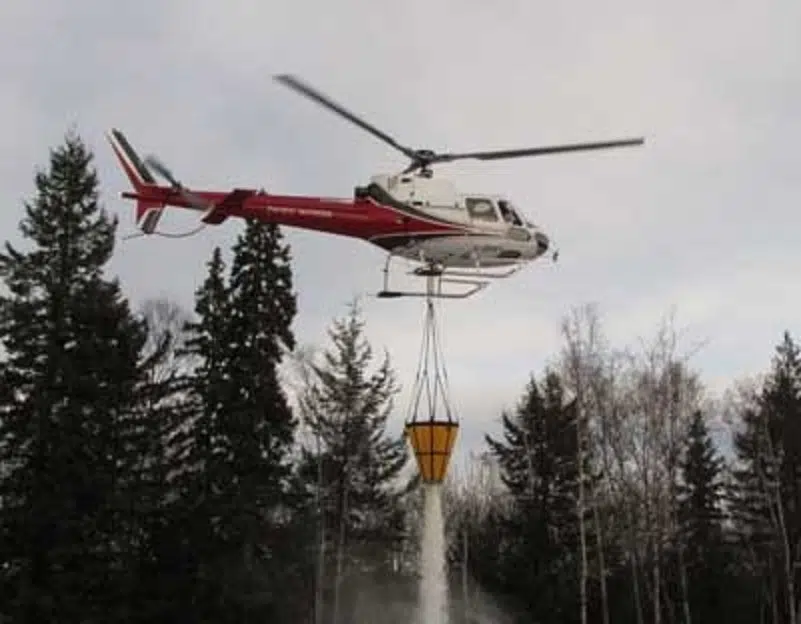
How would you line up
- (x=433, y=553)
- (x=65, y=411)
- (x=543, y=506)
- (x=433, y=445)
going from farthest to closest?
(x=543, y=506) < (x=65, y=411) < (x=433, y=553) < (x=433, y=445)

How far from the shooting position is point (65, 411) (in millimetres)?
29625

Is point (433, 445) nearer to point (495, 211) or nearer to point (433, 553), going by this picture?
point (433, 553)

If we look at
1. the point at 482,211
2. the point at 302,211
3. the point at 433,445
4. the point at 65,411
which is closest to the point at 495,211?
the point at 482,211

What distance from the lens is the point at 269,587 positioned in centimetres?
3183

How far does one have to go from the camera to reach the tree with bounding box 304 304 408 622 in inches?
1487

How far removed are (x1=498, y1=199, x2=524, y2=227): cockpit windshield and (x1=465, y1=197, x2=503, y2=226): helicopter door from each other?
0.37 ft

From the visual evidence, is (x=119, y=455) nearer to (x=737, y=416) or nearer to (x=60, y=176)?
(x=60, y=176)

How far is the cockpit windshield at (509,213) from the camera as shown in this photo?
1880 centimetres

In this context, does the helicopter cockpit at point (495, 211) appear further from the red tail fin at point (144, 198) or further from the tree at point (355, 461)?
the tree at point (355, 461)

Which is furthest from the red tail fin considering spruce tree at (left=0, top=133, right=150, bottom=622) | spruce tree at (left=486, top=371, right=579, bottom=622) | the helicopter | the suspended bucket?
spruce tree at (left=486, top=371, right=579, bottom=622)

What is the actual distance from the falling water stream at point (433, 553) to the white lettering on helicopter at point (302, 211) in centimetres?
532

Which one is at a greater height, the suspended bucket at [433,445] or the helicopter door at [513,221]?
the helicopter door at [513,221]

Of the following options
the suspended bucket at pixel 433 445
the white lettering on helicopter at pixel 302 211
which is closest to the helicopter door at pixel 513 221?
the white lettering on helicopter at pixel 302 211

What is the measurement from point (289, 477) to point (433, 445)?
20.7 metres
